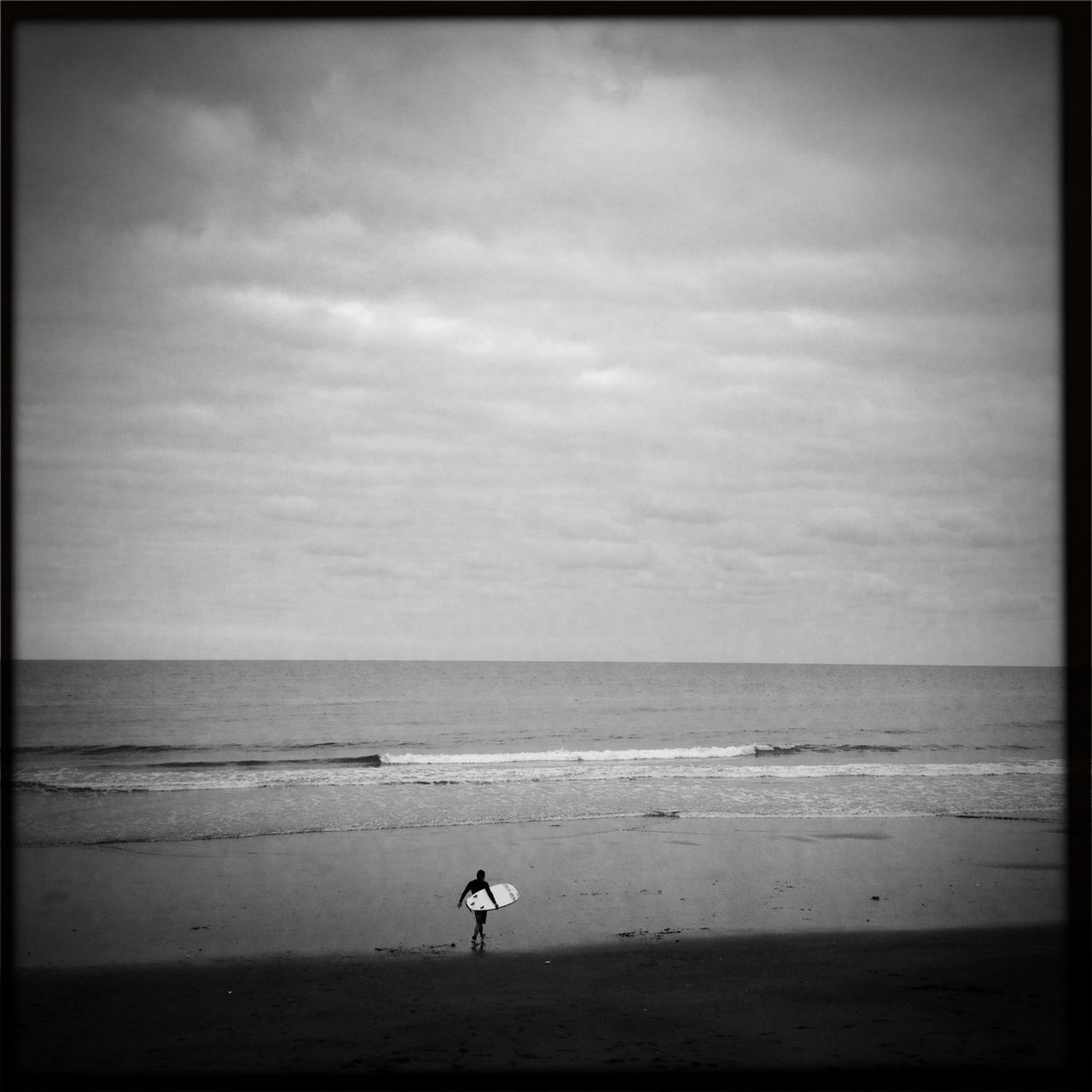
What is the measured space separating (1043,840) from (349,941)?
9743 mm

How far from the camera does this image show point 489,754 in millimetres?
26000

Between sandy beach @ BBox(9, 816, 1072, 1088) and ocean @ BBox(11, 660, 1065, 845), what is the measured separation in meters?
1.69

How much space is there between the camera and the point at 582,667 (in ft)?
293

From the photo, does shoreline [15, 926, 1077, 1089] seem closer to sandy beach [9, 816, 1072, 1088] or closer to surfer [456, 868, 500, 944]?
sandy beach [9, 816, 1072, 1088]

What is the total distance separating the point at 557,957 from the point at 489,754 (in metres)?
17.9

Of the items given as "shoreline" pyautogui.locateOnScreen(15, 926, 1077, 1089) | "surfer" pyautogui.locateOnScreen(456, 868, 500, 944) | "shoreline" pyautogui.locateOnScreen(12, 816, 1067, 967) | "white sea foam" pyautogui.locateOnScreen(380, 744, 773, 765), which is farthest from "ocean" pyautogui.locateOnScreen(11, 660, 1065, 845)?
"surfer" pyautogui.locateOnScreen(456, 868, 500, 944)

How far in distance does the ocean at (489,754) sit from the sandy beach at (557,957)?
1.69 m

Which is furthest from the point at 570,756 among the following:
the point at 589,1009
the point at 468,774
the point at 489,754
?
the point at 589,1009

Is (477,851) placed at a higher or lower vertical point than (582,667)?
higher

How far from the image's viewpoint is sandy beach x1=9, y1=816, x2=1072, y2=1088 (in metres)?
5.52

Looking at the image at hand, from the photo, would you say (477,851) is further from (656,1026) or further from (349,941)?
(656,1026)

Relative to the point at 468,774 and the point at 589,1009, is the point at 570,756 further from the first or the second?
the point at 589,1009

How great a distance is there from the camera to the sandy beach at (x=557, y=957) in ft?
18.1

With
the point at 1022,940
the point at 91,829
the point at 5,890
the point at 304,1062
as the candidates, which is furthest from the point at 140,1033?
the point at 91,829
